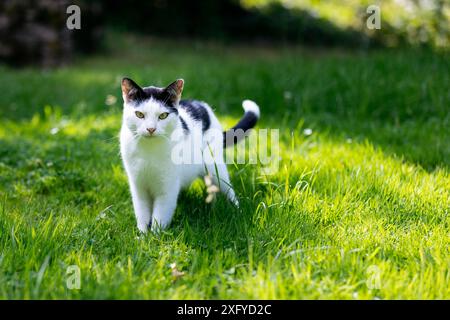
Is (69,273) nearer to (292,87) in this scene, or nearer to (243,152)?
(243,152)

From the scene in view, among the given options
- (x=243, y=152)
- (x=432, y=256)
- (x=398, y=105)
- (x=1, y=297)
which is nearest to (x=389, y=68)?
(x=398, y=105)

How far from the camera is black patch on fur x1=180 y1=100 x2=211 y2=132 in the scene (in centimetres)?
285

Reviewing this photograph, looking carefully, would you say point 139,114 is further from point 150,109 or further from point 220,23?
point 220,23

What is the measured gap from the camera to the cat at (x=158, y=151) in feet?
7.72

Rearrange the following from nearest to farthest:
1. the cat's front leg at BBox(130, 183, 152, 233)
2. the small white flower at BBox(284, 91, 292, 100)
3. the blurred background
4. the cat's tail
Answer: the cat's front leg at BBox(130, 183, 152, 233) → the cat's tail → the small white flower at BBox(284, 91, 292, 100) → the blurred background

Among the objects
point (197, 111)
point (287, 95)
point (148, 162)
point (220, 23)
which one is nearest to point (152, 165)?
point (148, 162)

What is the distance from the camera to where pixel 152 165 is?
2465mm

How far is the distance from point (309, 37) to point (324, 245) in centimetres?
734

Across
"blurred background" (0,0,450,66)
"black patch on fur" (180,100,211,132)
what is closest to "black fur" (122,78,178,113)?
"black patch on fur" (180,100,211,132)

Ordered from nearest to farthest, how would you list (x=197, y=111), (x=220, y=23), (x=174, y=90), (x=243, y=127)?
(x=174, y=90), (x=197, y=111), (x=243, y=127), (x=220, y=23)

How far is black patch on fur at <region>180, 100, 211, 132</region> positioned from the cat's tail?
0.61 ft

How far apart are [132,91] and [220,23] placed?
7424 millimetres

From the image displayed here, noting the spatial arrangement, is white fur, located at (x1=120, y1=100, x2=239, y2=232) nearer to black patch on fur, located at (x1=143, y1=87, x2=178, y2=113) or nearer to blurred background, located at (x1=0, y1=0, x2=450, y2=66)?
black patch on fur, located at (x1=143, y1=87, x2=178, y2=113)

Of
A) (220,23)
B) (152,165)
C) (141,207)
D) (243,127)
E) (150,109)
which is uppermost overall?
(220,23)
